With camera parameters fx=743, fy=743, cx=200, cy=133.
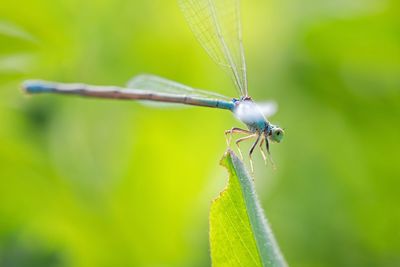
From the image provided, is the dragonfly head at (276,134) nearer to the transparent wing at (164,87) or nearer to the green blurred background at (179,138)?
the transparent wing at (164,87)

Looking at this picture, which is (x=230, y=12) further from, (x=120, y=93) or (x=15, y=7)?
(x=15, y=7)

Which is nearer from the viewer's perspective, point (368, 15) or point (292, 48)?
point (368, 15)

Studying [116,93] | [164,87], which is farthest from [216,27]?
[116,93]

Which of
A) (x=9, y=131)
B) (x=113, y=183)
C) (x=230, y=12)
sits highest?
(x=230, y=12)

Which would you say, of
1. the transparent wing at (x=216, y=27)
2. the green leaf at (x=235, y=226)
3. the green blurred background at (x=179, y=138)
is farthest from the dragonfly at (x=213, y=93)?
the green leaf at (x=235, y=226)

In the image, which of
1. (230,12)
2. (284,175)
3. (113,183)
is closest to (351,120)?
(284,175)

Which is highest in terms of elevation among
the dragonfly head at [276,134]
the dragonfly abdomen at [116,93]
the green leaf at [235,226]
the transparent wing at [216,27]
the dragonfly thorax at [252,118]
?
the transparent wing at [216,27]
